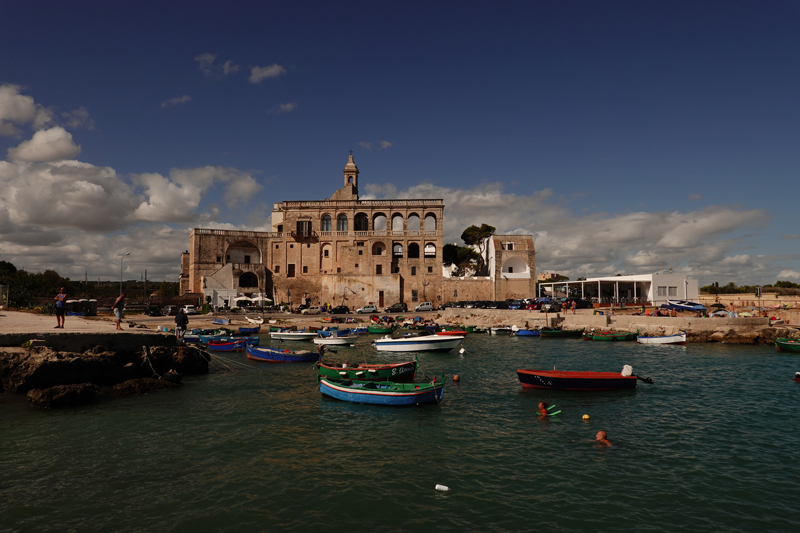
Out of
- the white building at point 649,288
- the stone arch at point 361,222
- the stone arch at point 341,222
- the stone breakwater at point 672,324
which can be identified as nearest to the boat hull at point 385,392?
the stone breakwater at point 672,324

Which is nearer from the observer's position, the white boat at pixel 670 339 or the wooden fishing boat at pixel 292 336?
the white boat at pixel 670 339

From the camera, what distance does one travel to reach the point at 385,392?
655 inches

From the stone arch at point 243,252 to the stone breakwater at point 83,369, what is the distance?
154 feet

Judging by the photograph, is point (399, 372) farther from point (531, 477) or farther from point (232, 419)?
point (531, 477)

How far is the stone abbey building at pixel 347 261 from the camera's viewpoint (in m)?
62.2

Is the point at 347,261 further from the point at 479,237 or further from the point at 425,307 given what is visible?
the point at 479,237

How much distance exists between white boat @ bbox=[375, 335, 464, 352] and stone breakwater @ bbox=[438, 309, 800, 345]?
1732cm

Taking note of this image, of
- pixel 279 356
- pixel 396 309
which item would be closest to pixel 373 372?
pixel 279 356

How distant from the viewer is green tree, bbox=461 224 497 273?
72625 mm

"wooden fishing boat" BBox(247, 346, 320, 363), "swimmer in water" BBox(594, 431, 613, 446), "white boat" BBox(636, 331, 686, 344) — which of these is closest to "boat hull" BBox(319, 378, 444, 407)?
"swimmer in water" BBox(594, 431, 613, 446)

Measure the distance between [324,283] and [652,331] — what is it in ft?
134

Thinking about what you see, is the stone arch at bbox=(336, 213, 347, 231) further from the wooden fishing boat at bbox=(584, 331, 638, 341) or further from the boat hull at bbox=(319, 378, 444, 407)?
the boat hull at bbox=(319, 378, 444, 407)

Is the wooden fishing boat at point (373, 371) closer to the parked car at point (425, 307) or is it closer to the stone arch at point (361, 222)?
the parked car at point (425, 307)

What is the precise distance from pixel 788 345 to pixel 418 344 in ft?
83.8
